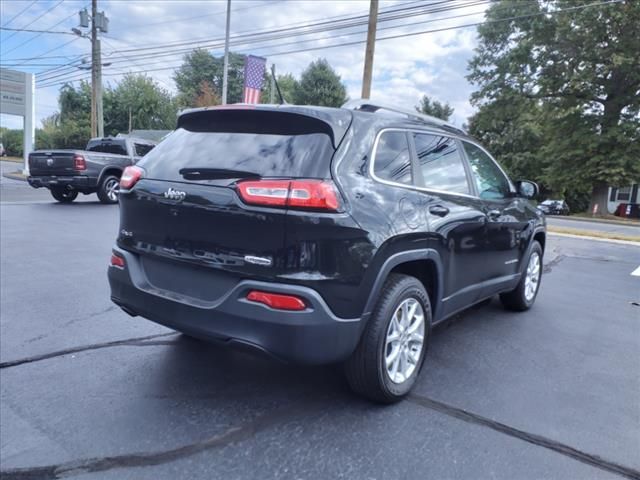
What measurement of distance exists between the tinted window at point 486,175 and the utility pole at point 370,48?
12758 millimetres

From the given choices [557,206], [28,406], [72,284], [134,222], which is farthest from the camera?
[557,206]

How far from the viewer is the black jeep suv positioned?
7.68 feet

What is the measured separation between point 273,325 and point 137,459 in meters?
0.91

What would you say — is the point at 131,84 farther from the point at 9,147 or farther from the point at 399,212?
the point at 399,212

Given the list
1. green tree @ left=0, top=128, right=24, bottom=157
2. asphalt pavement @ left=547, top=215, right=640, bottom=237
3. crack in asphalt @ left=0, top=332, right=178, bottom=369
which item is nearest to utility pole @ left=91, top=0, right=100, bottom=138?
asphalt pavement @ left=547, top=215, right=640, bottom=237

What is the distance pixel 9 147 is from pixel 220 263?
70.2 m

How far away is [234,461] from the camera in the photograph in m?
2.25

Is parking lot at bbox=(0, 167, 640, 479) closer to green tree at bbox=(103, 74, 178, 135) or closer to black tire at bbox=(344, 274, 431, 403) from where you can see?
black tire at bbox=(344, 274, 431, 403)

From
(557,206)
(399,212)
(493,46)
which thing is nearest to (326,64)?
(493,46)

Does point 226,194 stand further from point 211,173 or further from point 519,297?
point 519,297

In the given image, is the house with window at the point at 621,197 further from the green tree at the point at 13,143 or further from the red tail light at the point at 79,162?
the green tree at the point at 13,143

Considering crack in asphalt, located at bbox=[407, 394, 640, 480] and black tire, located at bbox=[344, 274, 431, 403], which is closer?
crack in asphalt, located at bbox=[407, 394, 640, 480]

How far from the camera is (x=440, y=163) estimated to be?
3.45 meters

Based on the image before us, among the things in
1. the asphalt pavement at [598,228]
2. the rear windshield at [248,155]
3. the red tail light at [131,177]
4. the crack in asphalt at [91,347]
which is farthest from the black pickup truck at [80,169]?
the asphalt pavement at [598,228]
